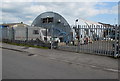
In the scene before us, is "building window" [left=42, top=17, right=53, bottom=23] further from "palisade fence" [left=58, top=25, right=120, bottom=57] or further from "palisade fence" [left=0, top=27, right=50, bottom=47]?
"palisade fence" [left=58, top=25, right=120, bottom=57]

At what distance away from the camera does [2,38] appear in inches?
900

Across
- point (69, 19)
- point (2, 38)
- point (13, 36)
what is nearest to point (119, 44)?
point (69, 19)

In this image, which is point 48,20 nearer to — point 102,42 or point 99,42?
point 99,42

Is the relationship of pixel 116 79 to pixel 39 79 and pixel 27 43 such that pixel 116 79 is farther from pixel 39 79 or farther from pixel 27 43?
pixel 27 43

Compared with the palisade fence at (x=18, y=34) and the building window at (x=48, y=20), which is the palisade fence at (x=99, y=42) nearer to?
the palisade fence at (x=18, y=34)

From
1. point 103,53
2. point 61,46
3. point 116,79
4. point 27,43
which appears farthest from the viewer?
point 27,43

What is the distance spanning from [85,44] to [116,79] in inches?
239

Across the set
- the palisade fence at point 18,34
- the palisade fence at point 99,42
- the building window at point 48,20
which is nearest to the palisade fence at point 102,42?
the palisade fence at point 99,42

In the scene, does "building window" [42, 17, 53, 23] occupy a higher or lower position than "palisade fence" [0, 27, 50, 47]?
higher

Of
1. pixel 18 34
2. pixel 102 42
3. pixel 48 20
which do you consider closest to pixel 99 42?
pixel 102 42

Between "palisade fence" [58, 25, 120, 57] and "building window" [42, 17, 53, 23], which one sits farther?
"building window" [42, 17, 53, 23]

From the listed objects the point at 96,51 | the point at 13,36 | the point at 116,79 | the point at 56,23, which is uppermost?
the point at 56,23

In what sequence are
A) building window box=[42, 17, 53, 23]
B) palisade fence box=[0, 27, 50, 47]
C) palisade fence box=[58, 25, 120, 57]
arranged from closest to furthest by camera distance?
1. palisade fence box=[58, 25, 120, 57]
2. palisade fence box=[0, 27, 50, 47]
3. building window box=[42, 17, 53, 23]

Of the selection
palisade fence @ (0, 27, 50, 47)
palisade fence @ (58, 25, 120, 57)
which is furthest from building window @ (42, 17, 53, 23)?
palisade fence @ (58, 25, 120, 57)
